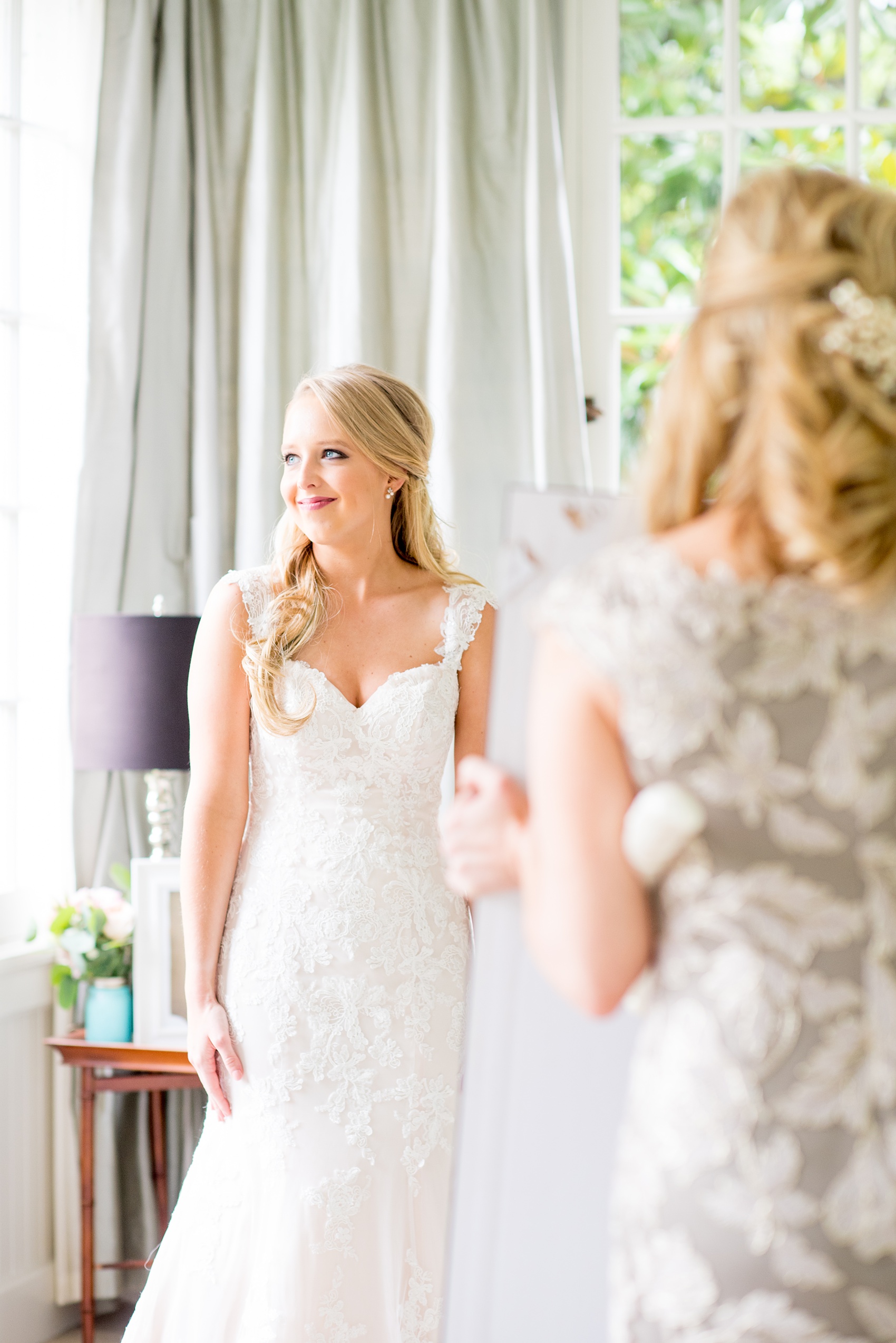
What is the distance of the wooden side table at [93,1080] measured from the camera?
8.33ft

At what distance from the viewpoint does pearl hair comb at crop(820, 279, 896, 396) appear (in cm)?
89

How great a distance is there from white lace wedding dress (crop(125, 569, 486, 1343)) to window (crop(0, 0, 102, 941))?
3.51 feet

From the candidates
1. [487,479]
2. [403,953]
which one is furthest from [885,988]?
[487,479]

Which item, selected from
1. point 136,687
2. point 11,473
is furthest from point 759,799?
point 11,473

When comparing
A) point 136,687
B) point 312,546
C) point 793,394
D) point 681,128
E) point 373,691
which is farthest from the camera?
point 681,128

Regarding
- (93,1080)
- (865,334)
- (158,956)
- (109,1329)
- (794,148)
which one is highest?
(794,148)

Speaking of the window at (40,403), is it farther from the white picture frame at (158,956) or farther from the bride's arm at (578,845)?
the bride's arm at (578,845)

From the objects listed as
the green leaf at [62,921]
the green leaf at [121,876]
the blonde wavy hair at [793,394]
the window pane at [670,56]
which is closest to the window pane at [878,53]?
the window pane at [670,56]

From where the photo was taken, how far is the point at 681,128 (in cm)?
301

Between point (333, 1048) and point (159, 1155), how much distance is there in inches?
48.2

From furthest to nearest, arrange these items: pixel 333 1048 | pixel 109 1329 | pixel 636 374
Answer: pixel 636 374, pixel 109 1329, pixel 333 1048

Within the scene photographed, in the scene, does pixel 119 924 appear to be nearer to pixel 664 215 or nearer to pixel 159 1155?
pixel 159 1155

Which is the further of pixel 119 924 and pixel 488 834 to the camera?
pixel 119 924

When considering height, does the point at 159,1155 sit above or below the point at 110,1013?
below
